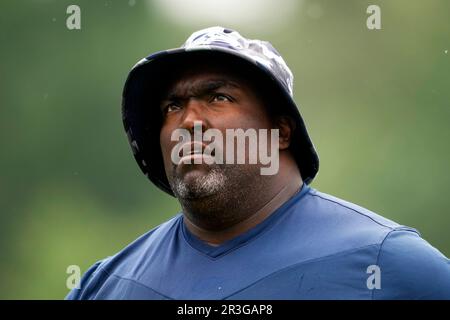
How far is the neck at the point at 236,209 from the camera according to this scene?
11.4ft

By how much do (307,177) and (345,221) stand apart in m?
0.40

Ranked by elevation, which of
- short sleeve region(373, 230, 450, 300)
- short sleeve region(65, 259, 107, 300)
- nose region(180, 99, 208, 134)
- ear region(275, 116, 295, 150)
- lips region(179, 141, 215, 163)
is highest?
nose region(180, 99, 208, 134)

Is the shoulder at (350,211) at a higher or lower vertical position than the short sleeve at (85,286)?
higher

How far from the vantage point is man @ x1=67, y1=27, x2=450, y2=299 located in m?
3.15

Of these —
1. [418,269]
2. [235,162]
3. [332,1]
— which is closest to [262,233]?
[235,162]

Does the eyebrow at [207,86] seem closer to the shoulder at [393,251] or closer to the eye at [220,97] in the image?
the eye at [220,97]

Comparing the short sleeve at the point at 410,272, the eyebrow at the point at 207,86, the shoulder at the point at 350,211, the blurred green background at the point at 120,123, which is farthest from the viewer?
the blurred green background at the point at 120,123

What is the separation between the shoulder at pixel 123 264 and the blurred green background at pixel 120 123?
299 inches

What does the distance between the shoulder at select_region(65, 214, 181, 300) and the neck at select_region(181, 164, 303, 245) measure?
22 centimetres

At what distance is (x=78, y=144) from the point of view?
1338cm

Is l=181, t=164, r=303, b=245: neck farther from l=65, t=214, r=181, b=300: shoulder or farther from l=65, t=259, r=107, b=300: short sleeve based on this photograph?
l=65, t=259, r=107, b=300: short sleeve

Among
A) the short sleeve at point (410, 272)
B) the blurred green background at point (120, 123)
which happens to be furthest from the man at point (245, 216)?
the blurred green background at point (120, 123)

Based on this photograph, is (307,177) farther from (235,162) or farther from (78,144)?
(78,144)

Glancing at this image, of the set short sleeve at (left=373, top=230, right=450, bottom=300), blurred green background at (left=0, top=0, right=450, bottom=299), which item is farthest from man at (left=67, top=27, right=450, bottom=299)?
blurred green background at (left=0, top=0, right=450, bottom=299)
